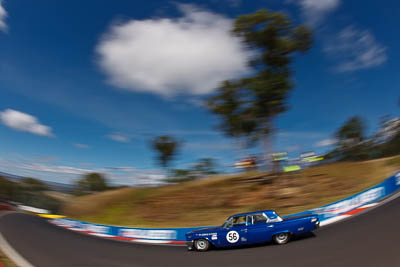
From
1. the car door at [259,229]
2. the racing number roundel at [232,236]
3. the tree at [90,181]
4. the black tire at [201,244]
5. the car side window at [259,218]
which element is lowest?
the black tire at [201,244]

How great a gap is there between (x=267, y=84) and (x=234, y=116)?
22.4 feet

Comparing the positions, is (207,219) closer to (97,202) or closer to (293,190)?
(293,190)

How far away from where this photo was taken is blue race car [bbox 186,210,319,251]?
9.49 m

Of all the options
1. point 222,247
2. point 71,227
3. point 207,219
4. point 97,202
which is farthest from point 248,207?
point 97,202

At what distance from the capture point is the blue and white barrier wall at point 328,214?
41.8 ft

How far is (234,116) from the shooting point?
2909cm

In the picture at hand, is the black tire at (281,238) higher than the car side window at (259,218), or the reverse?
the car side window at (259,218)

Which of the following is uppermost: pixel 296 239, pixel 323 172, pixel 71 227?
pixel 323 172

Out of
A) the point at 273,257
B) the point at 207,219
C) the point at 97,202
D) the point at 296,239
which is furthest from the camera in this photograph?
the point at 97,202

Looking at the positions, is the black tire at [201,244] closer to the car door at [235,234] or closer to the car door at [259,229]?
the car door at [235,234]

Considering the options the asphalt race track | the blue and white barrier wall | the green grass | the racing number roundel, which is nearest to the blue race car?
the racing number roundel

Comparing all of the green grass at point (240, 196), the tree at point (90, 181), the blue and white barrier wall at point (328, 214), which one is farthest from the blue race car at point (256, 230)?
the tree at point (90, 181)

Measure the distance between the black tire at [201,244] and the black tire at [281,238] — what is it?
3036 mm

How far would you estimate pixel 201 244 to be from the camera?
11.2m
